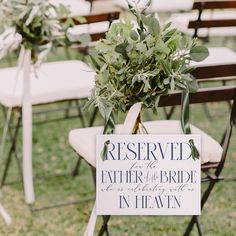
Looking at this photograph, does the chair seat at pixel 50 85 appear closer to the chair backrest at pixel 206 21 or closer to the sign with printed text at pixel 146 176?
the chair backrest at pixel 206 21

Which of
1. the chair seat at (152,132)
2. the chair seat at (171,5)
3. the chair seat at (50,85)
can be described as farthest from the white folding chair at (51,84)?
the chair seat at (171,5)

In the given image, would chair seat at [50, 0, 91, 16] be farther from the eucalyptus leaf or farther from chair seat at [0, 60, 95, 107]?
the eucalyptus leaf

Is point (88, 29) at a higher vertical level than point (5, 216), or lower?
higher

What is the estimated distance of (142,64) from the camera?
2.88m

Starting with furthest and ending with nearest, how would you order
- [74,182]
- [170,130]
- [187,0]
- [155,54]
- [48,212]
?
[187,0] < [74,182] < [48,212] < [170,130] < [155,54]

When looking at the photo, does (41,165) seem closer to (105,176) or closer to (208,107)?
(208,107)

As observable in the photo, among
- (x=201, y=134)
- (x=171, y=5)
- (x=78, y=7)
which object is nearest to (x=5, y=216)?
(x=201, y=134)

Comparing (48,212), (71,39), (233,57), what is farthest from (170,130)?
(233,57)

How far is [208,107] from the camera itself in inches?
250

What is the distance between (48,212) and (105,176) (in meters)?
1.61

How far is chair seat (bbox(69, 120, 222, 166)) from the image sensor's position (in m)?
3.49

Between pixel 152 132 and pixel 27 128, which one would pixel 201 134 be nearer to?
pixel 152 132

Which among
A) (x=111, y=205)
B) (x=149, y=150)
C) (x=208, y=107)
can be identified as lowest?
(x=208, y=107)

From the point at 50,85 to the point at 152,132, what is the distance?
0.91 meters
